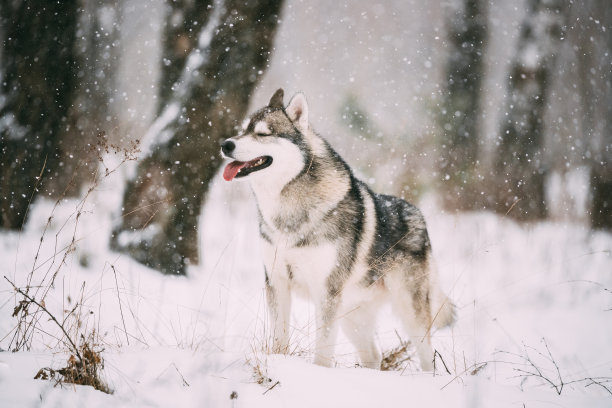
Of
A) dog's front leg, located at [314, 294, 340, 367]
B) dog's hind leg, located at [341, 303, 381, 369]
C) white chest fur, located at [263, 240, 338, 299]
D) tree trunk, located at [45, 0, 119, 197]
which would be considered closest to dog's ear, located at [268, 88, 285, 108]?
white chest fur, located at [263, 240, 338, 299]

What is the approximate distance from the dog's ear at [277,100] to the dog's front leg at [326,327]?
4.45 feet

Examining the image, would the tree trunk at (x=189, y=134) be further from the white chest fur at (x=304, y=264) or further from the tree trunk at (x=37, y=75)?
Result: the white chest fur at (x=304, y=264)

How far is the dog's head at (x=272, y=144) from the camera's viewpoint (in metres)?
2.44

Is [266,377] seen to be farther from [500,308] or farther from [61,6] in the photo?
[61,6]

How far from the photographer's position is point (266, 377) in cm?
150

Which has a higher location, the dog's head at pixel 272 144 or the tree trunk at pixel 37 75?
the tree trunk at pixel 37 75

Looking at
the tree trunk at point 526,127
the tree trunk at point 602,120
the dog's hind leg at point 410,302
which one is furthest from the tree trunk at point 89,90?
the tree trunk at point 602,120

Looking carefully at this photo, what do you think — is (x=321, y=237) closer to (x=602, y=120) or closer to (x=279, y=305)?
(x=279, y=305)

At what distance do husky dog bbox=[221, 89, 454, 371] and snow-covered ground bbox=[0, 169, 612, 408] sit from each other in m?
0.17

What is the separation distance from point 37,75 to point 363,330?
14.6 feet

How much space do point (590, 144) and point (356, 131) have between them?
11.3 feet

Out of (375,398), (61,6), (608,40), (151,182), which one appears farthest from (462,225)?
(61,6)

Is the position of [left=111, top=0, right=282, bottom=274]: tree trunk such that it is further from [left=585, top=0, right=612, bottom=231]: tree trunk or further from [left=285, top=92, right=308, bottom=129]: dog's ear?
[left=585, top=0, right=612, bottom=231]: tree trunk

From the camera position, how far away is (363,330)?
2.98 m
